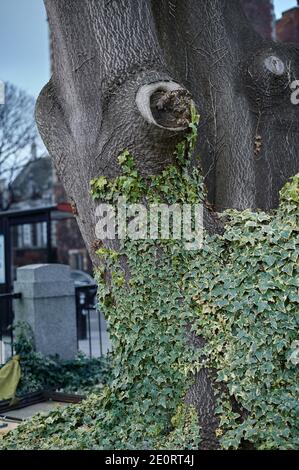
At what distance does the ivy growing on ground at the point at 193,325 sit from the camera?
12.4ft

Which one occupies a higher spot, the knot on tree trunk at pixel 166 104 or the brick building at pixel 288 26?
the brick building at pixel 288 26

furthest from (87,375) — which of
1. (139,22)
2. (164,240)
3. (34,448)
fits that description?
(139,22)

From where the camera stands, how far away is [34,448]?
4258mm

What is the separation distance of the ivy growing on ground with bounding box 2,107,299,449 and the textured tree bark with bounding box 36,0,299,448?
0.17 meters

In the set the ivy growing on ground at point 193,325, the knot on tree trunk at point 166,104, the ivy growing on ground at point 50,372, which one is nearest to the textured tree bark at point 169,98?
the knot on tree trunk at point 166,104

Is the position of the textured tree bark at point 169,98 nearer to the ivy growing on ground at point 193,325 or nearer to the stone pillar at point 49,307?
the ivy growing on ground at point 193,325

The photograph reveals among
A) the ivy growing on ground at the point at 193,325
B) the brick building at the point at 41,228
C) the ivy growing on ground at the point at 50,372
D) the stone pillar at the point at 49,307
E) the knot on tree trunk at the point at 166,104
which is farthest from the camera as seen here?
the brick building at the point at 41,228

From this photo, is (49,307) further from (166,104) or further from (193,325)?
(166,104)

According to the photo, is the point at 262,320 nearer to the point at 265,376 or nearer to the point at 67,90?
the point at 265,376

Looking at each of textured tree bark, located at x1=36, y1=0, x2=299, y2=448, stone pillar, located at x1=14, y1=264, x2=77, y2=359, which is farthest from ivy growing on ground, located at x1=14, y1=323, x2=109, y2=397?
textured tree bark, located at x1=36, y1=0, x2=299, y2=448

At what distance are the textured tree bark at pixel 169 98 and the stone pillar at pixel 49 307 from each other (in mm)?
3273

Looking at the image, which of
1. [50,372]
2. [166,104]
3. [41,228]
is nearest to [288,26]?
[50,372]

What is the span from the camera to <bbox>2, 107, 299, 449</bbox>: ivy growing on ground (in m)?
3.78

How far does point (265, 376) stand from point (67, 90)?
2710mm
